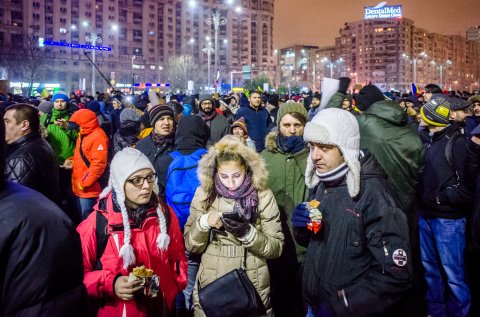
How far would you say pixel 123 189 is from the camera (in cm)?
329

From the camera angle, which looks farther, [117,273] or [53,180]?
[53,180]

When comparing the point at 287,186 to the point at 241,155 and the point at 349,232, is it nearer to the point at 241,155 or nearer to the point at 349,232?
the point at 241,155

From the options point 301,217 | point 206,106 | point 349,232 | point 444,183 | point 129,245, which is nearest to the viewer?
point 349,232

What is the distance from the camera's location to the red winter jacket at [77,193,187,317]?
309cm

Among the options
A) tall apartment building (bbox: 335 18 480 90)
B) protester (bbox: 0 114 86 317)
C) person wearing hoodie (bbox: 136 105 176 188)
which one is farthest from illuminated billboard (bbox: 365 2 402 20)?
protester (bbox: 0 114 86 317)

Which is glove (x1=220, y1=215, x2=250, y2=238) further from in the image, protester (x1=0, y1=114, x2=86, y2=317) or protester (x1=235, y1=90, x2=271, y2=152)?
protester (x1=235, y1=90, x2=271, y2=152)

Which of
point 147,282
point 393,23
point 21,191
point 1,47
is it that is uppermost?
point 393,23

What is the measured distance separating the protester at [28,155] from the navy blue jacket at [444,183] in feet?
13.1

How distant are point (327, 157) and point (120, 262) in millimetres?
1653

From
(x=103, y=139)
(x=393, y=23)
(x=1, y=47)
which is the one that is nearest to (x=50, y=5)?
(x=1, y=47)

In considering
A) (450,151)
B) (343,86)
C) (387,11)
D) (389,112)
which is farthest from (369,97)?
(387,11)

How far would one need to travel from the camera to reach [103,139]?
6660mm

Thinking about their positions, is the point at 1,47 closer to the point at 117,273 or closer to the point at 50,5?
the point at 50,5

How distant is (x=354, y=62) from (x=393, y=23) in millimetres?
21901
